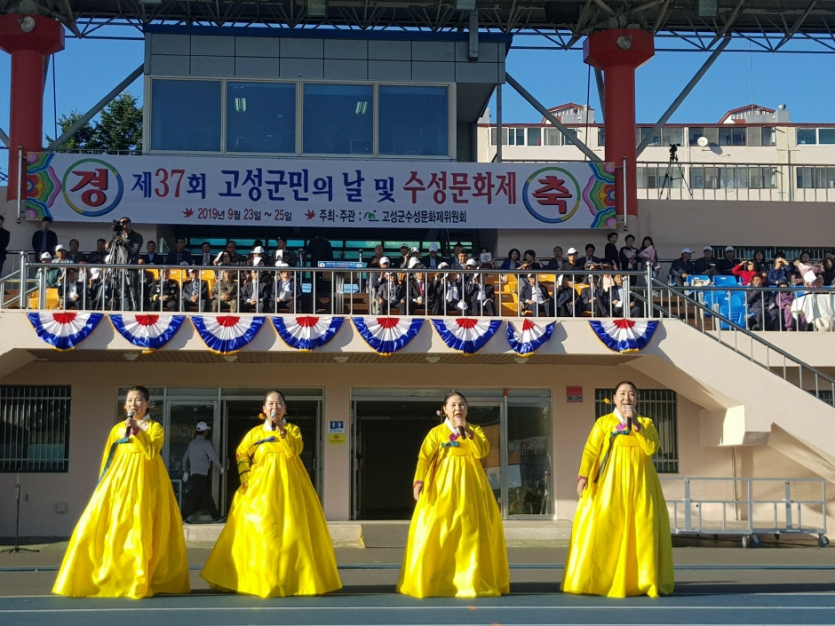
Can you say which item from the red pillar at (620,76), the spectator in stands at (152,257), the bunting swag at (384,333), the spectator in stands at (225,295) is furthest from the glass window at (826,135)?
the spectator in stands at (225,295)

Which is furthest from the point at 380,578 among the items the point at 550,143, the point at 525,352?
the point at 550,143

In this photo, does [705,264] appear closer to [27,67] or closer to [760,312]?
[760,312]

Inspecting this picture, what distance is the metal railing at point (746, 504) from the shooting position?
16.0 m

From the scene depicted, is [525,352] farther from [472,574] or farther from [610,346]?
[472,574]

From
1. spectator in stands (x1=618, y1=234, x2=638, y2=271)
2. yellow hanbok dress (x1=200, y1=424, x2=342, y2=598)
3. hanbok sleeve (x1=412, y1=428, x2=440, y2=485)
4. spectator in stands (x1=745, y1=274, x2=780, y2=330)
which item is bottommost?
yellow hanbok dress (x1=200, y1=424, x2=342, y2=598)

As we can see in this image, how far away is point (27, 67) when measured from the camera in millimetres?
21141

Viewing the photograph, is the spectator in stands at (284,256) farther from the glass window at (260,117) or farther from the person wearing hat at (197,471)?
the glass window at (260,117)

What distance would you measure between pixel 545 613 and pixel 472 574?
1.07 meters

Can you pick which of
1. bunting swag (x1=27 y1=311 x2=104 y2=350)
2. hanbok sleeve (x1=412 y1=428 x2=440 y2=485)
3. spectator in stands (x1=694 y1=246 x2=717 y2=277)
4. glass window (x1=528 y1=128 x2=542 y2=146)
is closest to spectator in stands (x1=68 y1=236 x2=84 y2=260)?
bunting swag (x1=27 y1=311 x2=104 y2=350)

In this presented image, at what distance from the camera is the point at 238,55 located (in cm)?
2141

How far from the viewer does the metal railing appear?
16.0 m

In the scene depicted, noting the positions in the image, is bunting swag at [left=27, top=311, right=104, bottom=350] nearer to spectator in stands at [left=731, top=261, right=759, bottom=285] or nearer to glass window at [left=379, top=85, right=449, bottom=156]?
glass window at [left=379, top=85, right=449, bottom=156]

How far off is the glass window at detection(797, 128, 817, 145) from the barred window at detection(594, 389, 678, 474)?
4627 centimetres

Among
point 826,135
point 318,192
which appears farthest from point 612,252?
point 826,135
